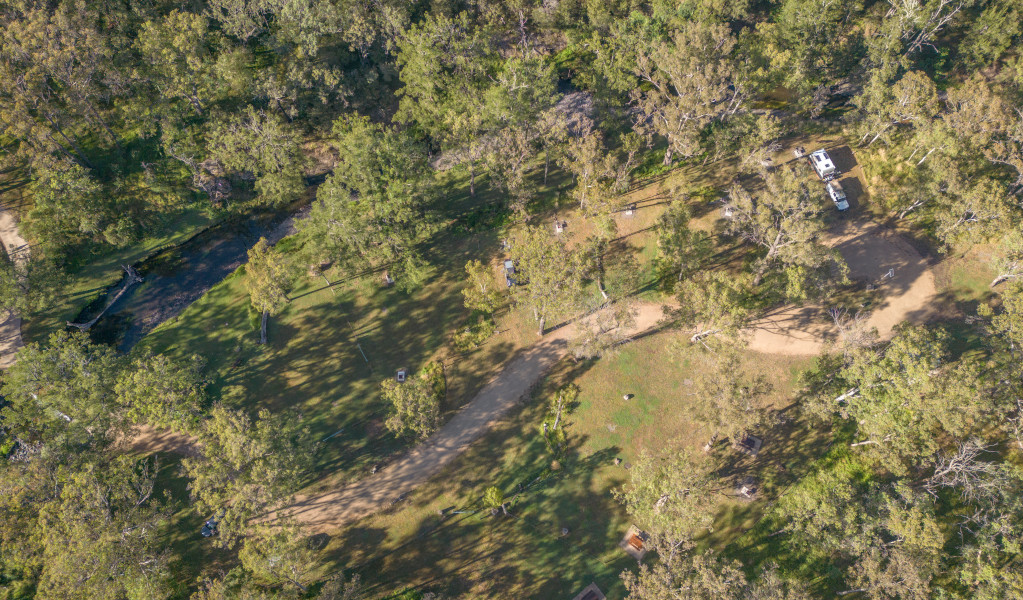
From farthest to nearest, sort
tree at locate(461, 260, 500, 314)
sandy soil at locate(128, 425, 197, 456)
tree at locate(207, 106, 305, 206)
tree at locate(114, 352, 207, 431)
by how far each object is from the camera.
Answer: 1. tree at locate(207, 106, 305, 206)
2. tree at locate(461, 260, 500, 314)
3. sandy soil at locate(128, 425, 197, 456)
4. tree at locate(114, 352, 207, 431)

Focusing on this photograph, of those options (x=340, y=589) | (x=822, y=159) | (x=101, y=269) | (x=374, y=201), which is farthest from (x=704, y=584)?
(x=101, y=269)

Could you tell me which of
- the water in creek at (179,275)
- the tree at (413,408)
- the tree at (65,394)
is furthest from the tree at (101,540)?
the tree at (413,408)

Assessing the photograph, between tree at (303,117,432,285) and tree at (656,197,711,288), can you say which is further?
tree at (303,117,432,285)

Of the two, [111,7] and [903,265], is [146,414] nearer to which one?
[111,7]

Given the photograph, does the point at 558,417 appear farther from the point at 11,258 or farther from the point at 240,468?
the point at 11,258

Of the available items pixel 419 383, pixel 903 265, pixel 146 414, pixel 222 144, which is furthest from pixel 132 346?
pixel 903 265

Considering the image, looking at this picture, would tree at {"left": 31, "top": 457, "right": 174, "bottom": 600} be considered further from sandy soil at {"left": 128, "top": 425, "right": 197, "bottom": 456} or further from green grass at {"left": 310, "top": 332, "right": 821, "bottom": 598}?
green grass at {"left": 310, "top": 332, "right": 821, "bottom": 598}

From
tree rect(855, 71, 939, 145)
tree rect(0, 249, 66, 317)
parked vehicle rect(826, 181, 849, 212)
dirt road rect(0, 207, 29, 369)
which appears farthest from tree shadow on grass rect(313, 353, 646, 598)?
tree rect(855, 71, 939, 145)
